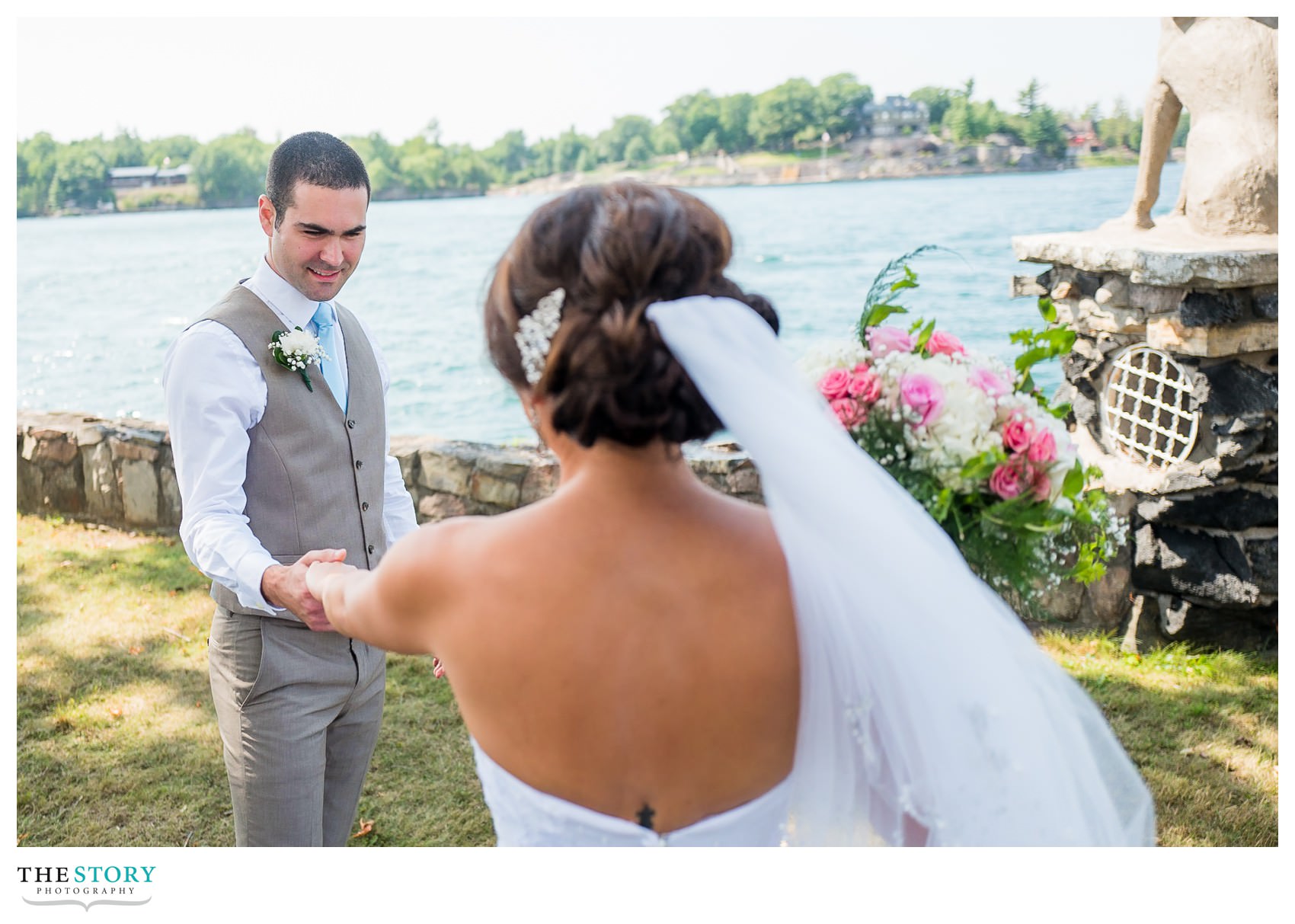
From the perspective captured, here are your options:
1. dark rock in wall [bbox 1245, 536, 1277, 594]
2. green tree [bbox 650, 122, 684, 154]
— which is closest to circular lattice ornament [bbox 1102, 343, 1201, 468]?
dark rock in wall [bbox 1245, 536, 1277, 594]

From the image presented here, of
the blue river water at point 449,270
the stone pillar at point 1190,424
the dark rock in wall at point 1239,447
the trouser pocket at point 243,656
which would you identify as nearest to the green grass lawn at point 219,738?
the stone pillar at point 1190,424

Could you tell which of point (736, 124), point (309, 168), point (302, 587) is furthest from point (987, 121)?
point (302, 587)

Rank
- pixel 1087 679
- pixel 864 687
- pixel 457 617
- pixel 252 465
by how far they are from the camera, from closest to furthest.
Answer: pixel 457 617
pixel 864 687
pixel 252 465
pixel 1087 679

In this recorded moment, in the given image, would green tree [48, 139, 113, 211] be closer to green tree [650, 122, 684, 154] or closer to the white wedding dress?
green tree [650, 122, 684, 154]

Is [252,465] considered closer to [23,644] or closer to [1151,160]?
[23,644]

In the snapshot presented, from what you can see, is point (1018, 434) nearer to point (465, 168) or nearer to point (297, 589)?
point (297, 589)

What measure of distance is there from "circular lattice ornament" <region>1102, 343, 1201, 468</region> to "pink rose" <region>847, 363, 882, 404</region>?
10.4 ft

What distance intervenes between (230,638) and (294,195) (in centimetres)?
106

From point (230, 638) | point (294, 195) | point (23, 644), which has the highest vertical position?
point (294, 195)

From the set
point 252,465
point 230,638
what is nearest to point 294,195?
point 252,465

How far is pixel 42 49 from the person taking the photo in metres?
34.4

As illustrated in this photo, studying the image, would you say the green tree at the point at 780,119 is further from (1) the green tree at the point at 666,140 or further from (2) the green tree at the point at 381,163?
(2) the green tree at the point at 381,163

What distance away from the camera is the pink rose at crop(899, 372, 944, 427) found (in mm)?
1803

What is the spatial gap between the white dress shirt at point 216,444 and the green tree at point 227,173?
33692 mm
